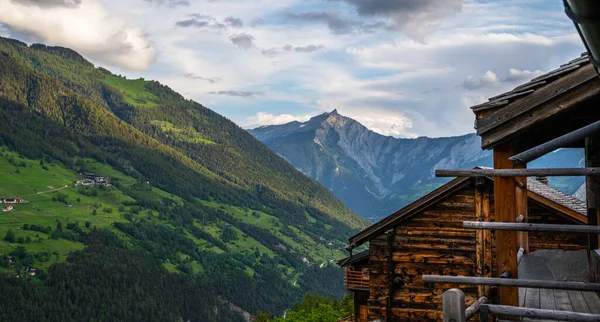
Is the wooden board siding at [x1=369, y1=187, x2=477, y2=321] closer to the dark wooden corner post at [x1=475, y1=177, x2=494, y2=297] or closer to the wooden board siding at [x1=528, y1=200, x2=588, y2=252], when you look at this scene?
the dark wooden corner post at [x1=475, y1=177, x2=494, y2=297]

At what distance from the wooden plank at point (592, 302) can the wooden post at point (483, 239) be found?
811cm

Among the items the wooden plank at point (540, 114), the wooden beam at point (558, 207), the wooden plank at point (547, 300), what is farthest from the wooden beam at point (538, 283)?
the wooden beam at point (558, 207)

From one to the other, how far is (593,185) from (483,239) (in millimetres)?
7976

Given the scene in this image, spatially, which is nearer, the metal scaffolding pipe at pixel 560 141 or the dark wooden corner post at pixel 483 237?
the metal scaffolding pipe at pixel 560 141

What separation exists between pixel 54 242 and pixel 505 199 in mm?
169370

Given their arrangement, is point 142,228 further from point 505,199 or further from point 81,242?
point 505,199

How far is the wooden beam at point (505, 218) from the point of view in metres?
8.00

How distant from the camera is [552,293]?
9133mm

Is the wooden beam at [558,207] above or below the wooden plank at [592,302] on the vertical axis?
above

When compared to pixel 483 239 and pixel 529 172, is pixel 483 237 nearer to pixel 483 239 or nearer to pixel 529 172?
pixel 483 239

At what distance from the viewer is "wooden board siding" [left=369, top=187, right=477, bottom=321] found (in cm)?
2017

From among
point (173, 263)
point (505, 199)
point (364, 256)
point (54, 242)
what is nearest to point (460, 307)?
point (505, 199)

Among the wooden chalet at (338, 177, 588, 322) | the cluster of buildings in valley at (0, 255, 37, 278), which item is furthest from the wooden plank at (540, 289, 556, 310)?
the cluster of buildings in valley at (0, 255, 37, 278)

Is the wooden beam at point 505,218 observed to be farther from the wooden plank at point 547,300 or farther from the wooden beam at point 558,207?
the wooden beam at point 558,207
